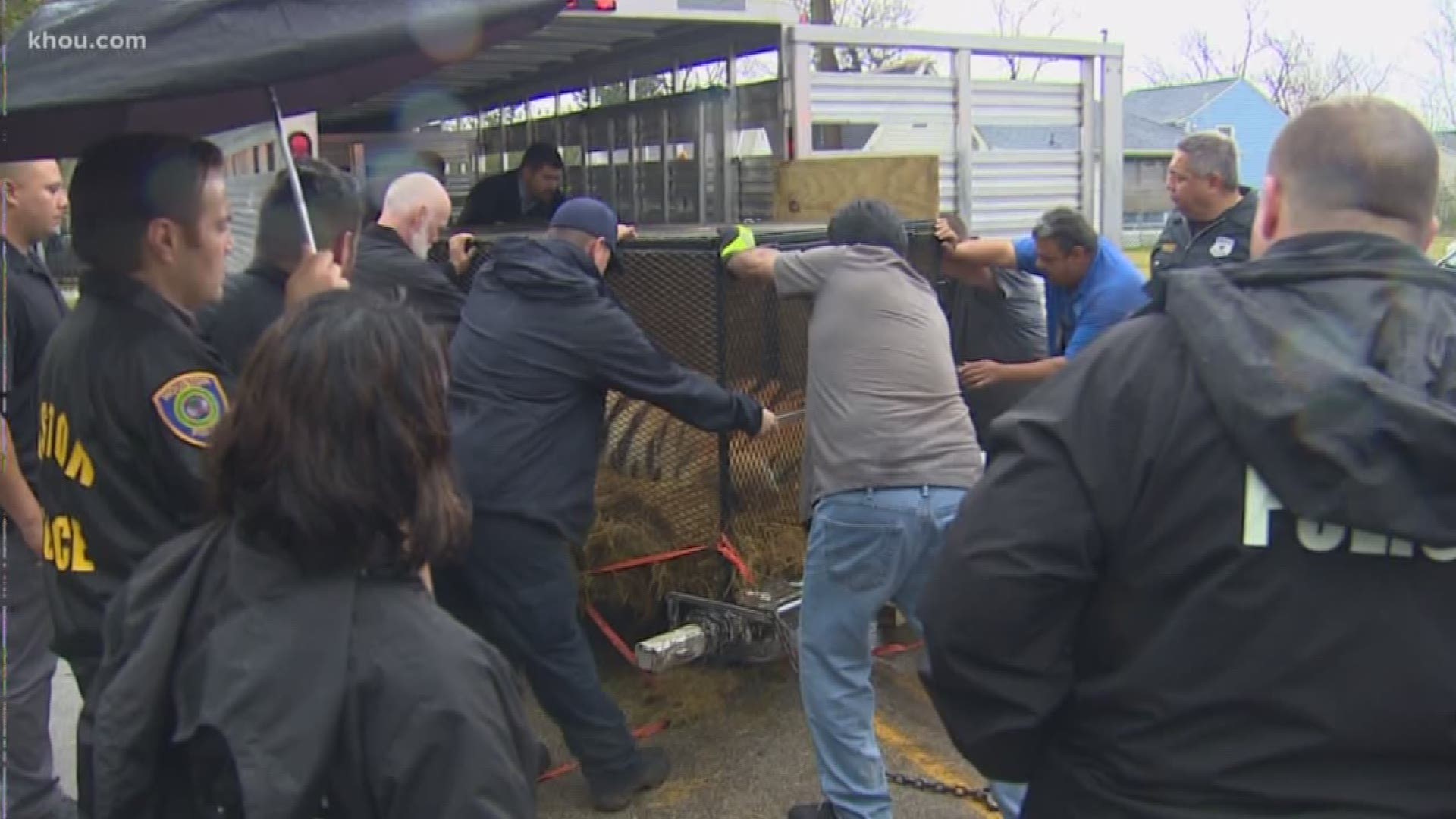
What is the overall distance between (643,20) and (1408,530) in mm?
5234

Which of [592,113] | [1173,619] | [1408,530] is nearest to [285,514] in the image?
[1173,619]

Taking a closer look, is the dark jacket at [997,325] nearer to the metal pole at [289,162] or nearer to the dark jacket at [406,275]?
the dark jacket at [406,275]

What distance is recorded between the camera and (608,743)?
4012 millimetres

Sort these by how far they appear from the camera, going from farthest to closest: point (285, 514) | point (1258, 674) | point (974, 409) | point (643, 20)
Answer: point (643, 20), point (974, 409), point (1258, 674), point (285, 514)

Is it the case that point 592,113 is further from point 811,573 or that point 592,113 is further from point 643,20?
point 811,573

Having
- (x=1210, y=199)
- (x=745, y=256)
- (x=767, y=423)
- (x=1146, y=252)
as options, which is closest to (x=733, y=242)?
(x=745, y=256)

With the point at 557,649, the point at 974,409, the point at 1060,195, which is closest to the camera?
the point at 557,649

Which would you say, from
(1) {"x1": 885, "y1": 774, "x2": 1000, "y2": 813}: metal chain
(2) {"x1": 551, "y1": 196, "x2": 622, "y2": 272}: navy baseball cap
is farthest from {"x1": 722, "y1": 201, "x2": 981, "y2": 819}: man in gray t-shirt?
(2) {"x1": 551, "y1": 196, "x2": 622, "y2": 272}: navy baseball cap

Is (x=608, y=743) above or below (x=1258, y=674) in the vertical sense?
below

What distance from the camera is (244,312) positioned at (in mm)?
2938

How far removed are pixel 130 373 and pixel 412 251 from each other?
2335mm

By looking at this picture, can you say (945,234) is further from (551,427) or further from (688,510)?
(551,427)

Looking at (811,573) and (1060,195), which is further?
(1060,195)

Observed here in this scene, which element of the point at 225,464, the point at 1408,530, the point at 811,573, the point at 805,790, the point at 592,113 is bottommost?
the point at 805,790
